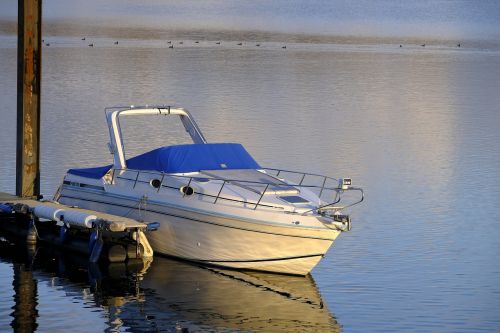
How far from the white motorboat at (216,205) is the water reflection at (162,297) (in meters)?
0.48

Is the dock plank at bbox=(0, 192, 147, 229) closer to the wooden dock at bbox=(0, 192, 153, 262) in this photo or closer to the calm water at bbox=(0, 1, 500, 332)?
the wooden dock at bbox=(0, 192, 153, 262)

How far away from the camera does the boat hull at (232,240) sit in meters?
26.9

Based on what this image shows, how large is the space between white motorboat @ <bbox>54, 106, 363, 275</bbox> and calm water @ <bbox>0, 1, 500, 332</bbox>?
0.51 m

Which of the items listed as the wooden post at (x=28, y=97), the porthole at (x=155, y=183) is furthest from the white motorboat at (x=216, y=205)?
the wooden post at (x=28, y=97)

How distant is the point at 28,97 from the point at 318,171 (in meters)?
12.3

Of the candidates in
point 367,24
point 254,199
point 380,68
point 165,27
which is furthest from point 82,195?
point 367,24

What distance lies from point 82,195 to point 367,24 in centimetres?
13513

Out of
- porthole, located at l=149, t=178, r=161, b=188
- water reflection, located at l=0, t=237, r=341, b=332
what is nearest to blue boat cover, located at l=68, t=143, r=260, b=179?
porthole, located at l=149, t=178, r=161, b=188

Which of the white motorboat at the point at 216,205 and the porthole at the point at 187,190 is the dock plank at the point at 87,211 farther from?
the porthole at the point at 187,190

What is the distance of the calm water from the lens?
25.1 m

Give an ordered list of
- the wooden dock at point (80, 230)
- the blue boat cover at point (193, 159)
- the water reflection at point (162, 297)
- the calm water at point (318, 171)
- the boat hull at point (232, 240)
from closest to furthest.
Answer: the water reflection at point (162, 297), the calm water at point (318, 171), the boat hull at point (232, 240), the wooden dock at point (80, 230), the blue boat cover at point (193, 159)

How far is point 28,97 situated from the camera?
32.4 m

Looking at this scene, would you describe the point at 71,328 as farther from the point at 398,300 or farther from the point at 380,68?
the point at 380,68

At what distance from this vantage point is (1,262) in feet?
95.4
